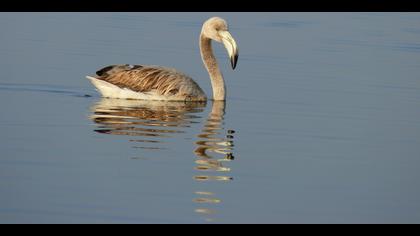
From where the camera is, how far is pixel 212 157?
41.7 ft

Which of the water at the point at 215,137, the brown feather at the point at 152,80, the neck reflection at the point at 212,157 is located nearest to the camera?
the water at the point at 215,137

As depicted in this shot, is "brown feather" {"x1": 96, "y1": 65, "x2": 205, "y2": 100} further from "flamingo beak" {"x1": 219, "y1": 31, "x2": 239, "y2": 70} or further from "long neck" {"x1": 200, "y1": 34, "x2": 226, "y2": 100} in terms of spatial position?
"flamingo beak" {"x1": 219, "y1": 31, "x2": 239, "y2": 70}

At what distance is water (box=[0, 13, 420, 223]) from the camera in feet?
34.1

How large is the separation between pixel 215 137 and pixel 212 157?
142 centimetres

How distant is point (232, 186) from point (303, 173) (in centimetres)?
116

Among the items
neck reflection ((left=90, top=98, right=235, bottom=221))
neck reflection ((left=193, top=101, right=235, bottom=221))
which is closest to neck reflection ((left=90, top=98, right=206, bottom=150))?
neck reflection ((left=90, top=98, right=235, bottom=221))

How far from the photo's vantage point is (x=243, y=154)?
1298cm

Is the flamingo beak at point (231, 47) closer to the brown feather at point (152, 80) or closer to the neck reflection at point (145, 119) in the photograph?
the brown feather at point (152, 80)

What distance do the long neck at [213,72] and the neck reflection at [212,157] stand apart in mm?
1604

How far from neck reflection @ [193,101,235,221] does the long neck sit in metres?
1.60

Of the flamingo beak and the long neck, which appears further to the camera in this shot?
the long neck

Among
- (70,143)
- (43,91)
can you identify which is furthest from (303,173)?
(43,91)

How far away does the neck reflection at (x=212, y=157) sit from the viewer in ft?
34.6

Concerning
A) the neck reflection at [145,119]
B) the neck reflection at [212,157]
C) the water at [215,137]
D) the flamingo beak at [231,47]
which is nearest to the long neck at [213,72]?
the water at [215,137]
